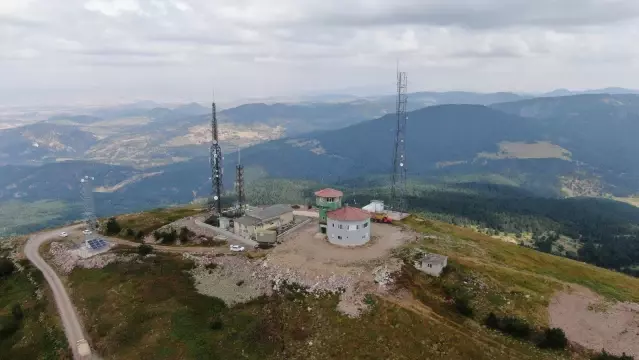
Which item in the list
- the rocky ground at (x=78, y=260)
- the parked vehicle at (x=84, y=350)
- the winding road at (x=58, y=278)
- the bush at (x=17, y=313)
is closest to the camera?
the parked vehicle at (x=84, y=350)

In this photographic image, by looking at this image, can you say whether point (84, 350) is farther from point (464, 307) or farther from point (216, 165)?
point (216, 165)

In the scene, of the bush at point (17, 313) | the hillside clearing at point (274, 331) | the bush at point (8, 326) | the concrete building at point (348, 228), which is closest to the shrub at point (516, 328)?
the hillside clearing at point (274, 331)

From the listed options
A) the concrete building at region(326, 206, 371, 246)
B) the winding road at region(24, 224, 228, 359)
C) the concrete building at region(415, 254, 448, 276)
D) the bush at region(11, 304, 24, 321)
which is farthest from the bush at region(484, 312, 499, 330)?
the bush at region(11, 304, 24, 321)

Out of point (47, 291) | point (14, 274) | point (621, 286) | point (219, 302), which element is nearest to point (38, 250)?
point (14, 274)

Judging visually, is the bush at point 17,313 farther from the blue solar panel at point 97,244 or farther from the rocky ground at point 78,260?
the blue solar panel at point 97,244

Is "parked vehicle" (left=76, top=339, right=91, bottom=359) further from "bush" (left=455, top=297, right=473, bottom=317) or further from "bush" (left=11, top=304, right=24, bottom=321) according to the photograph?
"bush" (left=455, top=297, right=473, bottom=317)
